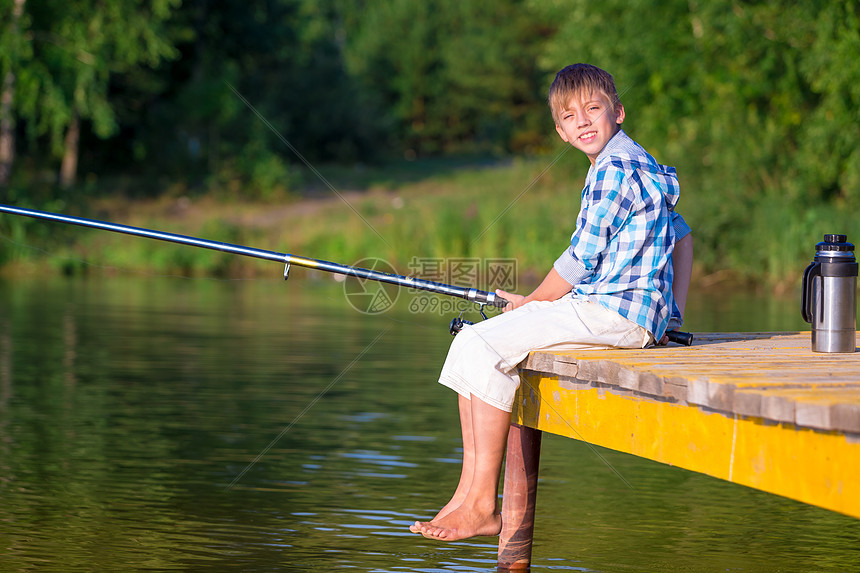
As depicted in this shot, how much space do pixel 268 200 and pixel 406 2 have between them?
2615 cm

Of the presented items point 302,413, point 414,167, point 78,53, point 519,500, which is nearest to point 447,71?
point 414,167

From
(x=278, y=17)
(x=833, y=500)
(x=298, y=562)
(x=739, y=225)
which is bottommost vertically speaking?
(x=298, y=562)

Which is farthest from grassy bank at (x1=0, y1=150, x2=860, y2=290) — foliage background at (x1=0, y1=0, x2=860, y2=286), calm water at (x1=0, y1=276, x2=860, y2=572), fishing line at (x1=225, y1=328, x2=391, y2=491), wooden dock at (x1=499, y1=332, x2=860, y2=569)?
wooden dock at (x1=499, y1=332, x2=860, y2=569)

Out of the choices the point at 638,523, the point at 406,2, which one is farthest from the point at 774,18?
the point at 406,2

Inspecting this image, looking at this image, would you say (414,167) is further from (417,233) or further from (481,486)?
(481,486)

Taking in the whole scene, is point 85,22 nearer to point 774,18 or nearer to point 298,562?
point 774,18

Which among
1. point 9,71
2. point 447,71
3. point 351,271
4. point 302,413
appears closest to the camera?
point 351,271

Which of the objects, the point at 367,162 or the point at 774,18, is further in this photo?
the point at 367,162

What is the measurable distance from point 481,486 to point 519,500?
2.35 ft

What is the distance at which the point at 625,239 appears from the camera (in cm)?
471

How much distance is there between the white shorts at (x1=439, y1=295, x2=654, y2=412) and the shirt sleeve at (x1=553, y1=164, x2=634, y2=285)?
21 centimetres

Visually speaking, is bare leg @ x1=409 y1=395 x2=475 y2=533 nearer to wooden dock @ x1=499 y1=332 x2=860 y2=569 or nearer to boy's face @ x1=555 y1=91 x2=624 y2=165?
wooden dock @ x1=499 y1=332 x2=860 y2=569

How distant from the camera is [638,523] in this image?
6109 mm

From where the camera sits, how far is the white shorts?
470cm
